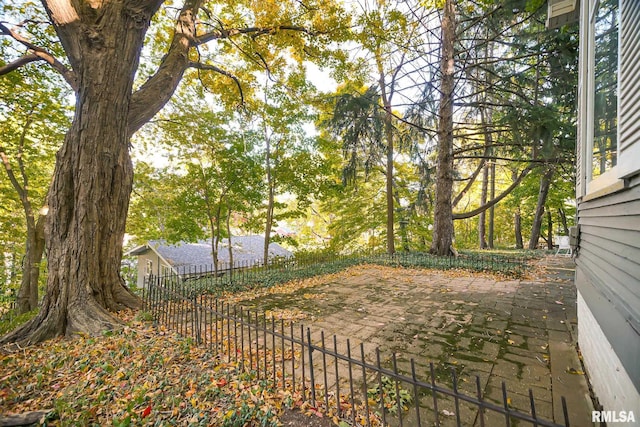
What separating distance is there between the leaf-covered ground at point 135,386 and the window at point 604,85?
340 cm

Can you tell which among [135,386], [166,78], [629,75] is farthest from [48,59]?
[629,75]

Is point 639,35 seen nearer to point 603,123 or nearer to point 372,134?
point 603,123

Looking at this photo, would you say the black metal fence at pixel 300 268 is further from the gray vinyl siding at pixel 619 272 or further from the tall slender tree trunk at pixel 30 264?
the gray vinyl siding at pixel 619 272

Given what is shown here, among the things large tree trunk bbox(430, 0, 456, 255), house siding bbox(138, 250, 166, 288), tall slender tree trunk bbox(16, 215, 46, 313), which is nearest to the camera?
tall slender tree trunk bbox(16, 215, 46, 313)

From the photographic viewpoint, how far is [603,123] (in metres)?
2.51

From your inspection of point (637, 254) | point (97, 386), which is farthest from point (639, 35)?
point (97, 386)

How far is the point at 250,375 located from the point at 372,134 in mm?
9046

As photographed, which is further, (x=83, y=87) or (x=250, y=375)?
(x=83, y=87)

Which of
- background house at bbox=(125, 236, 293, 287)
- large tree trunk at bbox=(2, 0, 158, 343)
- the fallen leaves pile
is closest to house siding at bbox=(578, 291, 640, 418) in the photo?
the fallen leaves pile

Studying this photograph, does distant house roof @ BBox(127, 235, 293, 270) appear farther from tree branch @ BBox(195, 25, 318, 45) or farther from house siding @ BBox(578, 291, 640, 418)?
house siding @ BBox(578, 291, 640, 418)

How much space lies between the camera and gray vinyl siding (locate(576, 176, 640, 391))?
1442mm

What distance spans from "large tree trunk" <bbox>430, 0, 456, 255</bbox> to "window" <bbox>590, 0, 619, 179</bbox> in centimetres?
749
